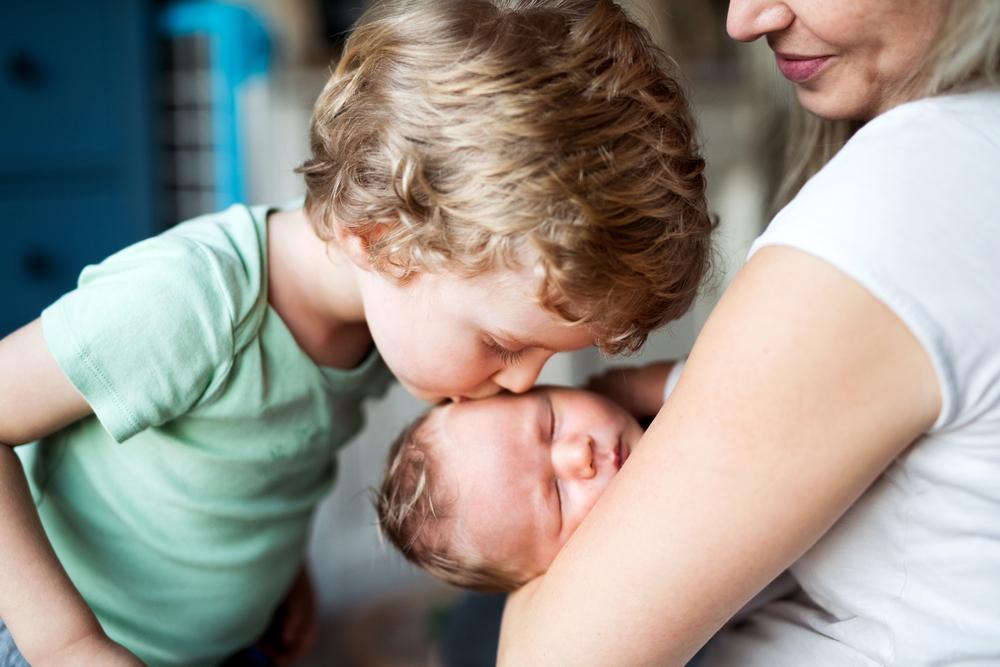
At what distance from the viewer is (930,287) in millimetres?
607

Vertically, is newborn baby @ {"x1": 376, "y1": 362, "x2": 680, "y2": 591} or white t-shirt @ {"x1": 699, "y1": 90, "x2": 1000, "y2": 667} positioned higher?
white t-shirt @ {"x1": 699, "y1": 90, "x2": 1000, "y2": 667}

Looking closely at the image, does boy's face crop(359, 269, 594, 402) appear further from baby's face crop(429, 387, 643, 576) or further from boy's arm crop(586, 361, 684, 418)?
boy's arm crop(586, 361, 684, 418)

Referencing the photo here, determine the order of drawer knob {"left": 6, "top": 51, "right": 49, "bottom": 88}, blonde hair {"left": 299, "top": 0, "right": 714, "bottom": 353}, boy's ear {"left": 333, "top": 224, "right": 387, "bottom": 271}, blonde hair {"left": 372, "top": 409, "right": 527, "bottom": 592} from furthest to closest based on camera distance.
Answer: drawer knob {"left": 6, "top": 51, "right": 49, "bottom": 88}
blonde hair {"left": 372, "top": 409, "right": 527, "bottom": 592}
boy's ear {"left": 333, "top": 224, "right": 387, "bottom": 271}
blonde hair {"left": 299, "top": 0, "right": 714, "bottom": 353}

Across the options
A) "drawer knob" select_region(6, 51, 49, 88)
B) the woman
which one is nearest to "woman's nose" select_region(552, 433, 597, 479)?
the woman

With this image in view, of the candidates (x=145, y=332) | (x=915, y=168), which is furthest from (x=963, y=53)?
(x=145, y=332)

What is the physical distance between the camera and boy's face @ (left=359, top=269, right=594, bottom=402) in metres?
0.87

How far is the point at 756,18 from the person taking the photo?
0.82 m

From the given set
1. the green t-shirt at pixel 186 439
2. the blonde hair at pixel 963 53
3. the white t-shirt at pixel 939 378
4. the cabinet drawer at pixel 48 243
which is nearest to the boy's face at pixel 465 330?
the green t-shirt at pixel 186 439

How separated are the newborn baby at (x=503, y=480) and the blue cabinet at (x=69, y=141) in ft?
3.51

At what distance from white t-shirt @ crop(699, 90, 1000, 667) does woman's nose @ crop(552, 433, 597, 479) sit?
0.26m

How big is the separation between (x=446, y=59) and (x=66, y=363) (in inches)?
17.6

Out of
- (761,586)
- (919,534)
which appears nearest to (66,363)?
(761,586)

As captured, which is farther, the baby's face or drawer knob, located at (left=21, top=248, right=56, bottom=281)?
drawer knob, located at (left=21, top=248, right=56, bottom=281)

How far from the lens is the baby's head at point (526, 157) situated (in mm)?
803
